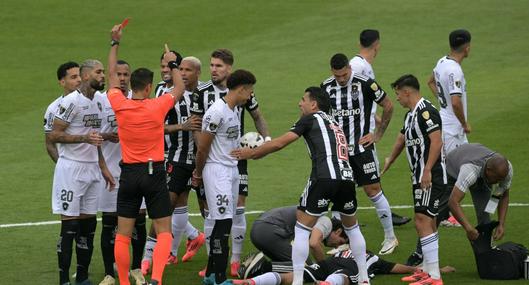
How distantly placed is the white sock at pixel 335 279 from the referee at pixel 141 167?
181cm

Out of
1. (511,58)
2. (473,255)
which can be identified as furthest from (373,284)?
(511,58)

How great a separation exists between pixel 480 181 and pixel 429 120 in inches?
62.8

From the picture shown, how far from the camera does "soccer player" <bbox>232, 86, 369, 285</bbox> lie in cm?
1253

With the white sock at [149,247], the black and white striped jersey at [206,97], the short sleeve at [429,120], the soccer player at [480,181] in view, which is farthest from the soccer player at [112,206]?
the soccer player at [480,181]

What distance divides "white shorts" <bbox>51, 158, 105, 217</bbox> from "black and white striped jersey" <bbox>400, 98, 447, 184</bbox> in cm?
362

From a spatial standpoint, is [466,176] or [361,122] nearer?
[466,176]

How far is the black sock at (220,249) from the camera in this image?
12906 mm

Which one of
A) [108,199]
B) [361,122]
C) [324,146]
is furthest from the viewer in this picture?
[361,122]

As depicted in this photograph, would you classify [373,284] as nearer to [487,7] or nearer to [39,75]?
[39,75]

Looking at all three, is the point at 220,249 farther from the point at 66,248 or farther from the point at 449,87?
the point at 449,87

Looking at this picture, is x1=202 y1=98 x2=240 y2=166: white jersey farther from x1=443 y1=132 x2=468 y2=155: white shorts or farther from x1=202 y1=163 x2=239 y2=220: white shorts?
x1=443 y1=132 x2=468 y2=155: white shorts

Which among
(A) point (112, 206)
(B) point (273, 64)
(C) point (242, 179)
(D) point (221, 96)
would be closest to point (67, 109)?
(A) point (112, 206)

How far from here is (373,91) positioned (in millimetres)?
15086

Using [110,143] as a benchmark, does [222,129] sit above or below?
above
